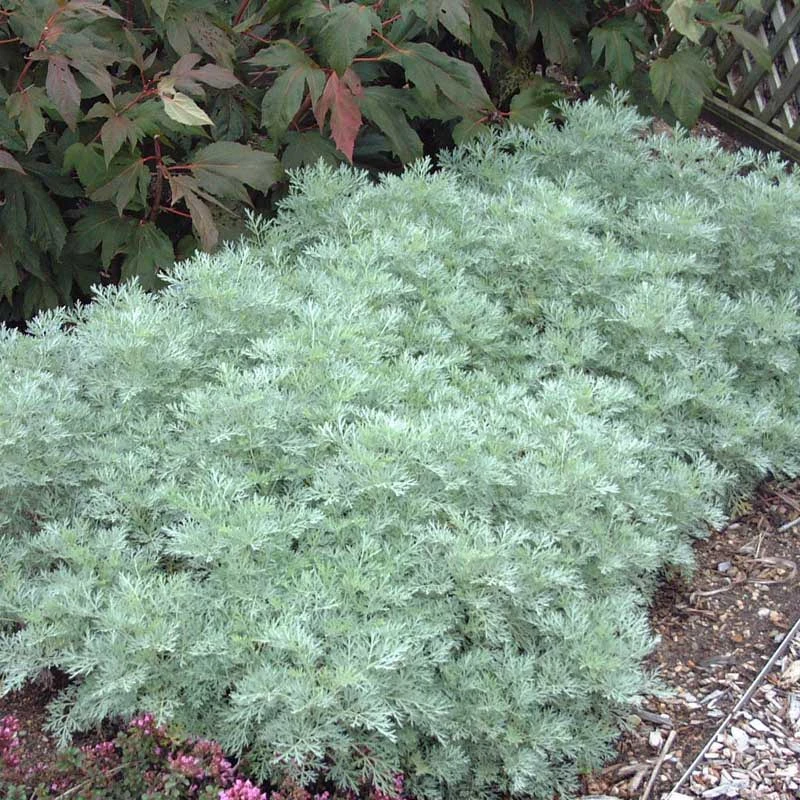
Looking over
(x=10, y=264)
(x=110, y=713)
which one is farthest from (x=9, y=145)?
(x=110, y=713)

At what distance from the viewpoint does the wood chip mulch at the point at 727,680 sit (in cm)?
223

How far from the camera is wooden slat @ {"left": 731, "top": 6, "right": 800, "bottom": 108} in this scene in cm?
473

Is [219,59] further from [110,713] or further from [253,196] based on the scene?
[110,713]

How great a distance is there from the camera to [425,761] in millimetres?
2066

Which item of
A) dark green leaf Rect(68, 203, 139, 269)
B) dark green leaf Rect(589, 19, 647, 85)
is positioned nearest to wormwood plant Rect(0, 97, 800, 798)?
dark green leaf Rect(68, 203, 139, 269)

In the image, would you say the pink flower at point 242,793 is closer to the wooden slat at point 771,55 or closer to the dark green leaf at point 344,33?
the dark green leaf at point 344,33

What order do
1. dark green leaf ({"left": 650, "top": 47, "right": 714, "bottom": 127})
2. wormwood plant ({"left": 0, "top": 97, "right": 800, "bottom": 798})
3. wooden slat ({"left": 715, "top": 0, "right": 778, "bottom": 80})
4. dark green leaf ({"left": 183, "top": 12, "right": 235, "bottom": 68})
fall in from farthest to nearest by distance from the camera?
wooden slat ({"left": 715, "top": 0, "right": 778, "bottom": 80}) < dark green leaf ({"left": 650, "top": 47, "right": 714, "bottom": 127}) < dark green leaf ({"left": 183, "top": 12, "right": 235, "bottom": 68}) < wormwood plant ({"left": 0, "top": 97, "right": 800, "bottom": 798})

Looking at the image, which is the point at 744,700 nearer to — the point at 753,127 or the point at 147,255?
the point at 147,255

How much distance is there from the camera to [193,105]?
108 inches

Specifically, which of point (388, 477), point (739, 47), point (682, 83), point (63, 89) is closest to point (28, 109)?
point (63, 89)

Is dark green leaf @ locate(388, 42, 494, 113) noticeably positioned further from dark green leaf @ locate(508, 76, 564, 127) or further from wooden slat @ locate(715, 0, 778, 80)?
wooden slat @ locate(715, 0, 778, 80)

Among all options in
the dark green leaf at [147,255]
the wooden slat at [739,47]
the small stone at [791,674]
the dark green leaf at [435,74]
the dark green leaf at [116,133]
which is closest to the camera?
the small stone at [791,674]

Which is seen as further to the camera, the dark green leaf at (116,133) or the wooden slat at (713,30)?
the wooden slat at (713,30)

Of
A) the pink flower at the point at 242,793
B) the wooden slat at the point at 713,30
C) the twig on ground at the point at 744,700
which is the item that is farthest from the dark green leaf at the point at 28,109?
the wooden slat at the point at 713,30
